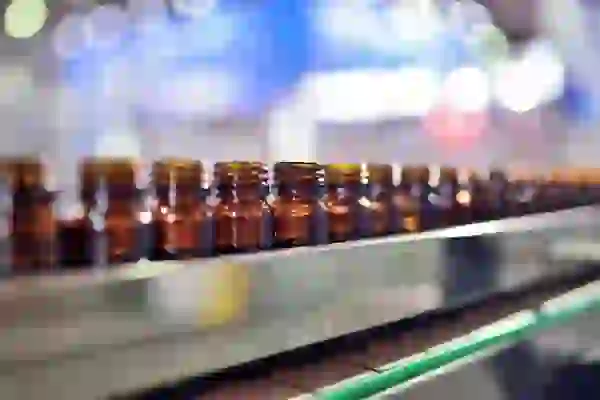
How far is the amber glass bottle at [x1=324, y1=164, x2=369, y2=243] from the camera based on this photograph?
2.76 ft

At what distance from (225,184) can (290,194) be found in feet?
0.31

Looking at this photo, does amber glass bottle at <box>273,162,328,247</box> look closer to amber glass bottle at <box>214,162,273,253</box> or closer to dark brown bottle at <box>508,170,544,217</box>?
amber glass bottle at <box>214,162,273,253</box>

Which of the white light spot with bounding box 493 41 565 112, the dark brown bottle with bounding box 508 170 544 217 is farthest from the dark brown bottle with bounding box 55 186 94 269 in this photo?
the white light spot with bounding box 493 41 565 112

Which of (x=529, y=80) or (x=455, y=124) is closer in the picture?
(x=455, y=124)

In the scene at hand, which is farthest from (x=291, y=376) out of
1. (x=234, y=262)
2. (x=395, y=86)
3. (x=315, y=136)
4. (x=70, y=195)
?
(x=395, y=86)

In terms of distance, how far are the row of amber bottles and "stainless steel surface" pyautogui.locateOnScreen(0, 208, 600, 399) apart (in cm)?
5

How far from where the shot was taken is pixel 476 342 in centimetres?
82

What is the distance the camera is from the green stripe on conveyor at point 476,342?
0.64 metres

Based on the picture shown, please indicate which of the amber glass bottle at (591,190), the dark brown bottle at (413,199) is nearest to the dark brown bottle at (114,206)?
the dark brown bottle at (413,199)

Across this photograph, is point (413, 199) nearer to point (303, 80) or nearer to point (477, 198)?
point (477, 198)

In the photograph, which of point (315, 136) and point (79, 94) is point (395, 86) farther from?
point (79, 94)

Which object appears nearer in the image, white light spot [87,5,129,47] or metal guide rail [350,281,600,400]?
metal guide rail [350,281,600,400]

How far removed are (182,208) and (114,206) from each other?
8 cm

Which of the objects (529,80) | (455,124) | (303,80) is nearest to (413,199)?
(303,80)
